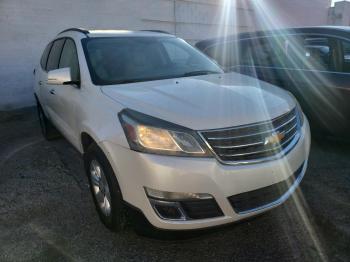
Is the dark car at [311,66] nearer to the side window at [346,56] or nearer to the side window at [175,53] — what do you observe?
the side window at [346,56]

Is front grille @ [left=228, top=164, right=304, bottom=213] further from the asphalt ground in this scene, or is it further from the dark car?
the dark car

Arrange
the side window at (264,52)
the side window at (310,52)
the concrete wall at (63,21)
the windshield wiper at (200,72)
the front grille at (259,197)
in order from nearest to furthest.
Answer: the front grille at (259,197) → the windshield wiper at (200,72) → the side window at (310,52) → the side window at (264,52) → the concrete wall at (63,21)

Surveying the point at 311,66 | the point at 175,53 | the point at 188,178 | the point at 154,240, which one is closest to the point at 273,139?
the point at 188,178

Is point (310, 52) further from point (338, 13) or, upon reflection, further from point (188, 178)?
point (338, 13)

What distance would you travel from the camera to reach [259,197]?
255 centimetres

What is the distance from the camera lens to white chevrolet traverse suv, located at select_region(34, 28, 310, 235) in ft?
7.77

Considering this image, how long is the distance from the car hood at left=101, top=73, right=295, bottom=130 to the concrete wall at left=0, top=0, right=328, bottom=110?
17.9 ft

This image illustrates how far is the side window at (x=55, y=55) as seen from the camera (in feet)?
15.2

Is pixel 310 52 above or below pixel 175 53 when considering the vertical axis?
below

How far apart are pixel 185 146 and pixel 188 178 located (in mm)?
211

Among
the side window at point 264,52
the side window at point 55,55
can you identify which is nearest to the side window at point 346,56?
the side window at point 264,52

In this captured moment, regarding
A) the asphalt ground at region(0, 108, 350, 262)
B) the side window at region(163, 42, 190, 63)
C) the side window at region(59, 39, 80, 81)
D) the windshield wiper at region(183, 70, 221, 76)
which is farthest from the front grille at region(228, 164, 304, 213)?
the side window at region(59, 39, 80, 81)

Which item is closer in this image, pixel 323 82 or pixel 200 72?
pixel 200 72

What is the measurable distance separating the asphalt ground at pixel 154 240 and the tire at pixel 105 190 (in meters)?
0.16
